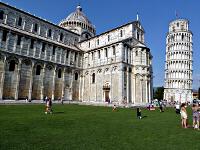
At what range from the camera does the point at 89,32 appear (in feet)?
199

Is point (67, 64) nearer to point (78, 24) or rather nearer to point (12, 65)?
point (12, 65)

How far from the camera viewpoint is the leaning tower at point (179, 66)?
8406 centimetres

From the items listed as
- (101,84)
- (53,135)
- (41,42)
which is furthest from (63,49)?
(53,135)

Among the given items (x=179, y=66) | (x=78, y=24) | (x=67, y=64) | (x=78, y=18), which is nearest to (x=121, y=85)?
(x=67, y=64)

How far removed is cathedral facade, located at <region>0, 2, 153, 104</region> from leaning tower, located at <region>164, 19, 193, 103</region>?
42.8 m

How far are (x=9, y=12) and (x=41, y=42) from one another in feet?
26.5

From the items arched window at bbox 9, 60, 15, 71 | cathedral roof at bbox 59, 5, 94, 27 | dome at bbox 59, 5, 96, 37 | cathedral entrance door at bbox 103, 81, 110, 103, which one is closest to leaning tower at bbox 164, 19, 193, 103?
dome at bbox 59, 5, 96, 37

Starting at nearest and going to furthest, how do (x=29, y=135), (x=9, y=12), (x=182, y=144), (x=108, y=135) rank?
1. (x=182, y=144)
2. (x=29, y=135)
3. (x=108, y=135)
4. (x=9, y=12)

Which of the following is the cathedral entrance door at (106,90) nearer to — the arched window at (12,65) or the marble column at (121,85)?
the marble column at (121,85)

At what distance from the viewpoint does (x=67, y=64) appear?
45.9 metres

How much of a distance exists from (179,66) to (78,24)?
160ft

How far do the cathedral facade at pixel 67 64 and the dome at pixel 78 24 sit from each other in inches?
275

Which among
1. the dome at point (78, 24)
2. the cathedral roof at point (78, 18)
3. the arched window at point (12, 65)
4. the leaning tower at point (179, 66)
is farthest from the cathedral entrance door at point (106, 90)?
the leaning tower at point (179, 66)

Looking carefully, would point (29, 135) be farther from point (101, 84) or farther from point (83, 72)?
point (83, 72)
